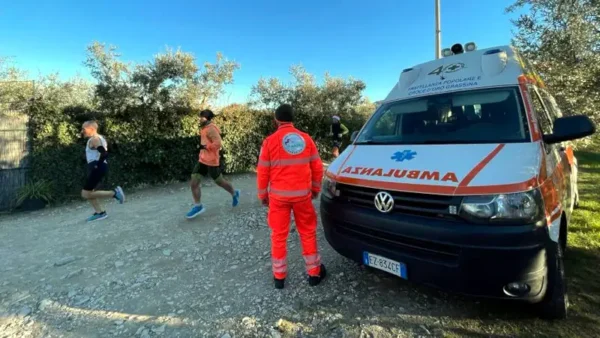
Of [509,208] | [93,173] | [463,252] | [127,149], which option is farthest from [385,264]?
[127,149]

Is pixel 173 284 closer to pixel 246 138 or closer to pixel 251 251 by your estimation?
pixel 251 251

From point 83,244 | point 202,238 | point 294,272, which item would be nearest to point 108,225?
point 83,244

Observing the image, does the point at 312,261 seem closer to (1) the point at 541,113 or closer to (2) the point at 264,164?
(2) the point at 264,164

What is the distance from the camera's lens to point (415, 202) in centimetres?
276

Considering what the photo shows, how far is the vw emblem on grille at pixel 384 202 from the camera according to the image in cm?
288

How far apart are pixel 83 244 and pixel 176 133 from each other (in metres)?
5.22

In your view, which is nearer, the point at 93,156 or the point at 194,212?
the point at 194,212

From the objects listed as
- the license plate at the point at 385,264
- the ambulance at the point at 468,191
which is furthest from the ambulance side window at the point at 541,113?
the license plate at the point at 385,264

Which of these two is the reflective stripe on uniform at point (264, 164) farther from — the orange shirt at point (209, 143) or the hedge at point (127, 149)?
the hedge at point (127, 149)

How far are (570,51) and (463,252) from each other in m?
6.48

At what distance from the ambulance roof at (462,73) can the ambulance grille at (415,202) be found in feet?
5.71

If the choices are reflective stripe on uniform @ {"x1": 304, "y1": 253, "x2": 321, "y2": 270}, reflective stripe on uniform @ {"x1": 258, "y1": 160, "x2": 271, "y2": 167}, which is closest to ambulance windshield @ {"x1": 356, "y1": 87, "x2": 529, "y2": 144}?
reflective stripe on uniform @ {"x1": 258, "y1": 160, "x2": 271, "y2": 167}

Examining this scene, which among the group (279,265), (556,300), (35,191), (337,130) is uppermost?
(337,130)

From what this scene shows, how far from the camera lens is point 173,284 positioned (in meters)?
3.86
